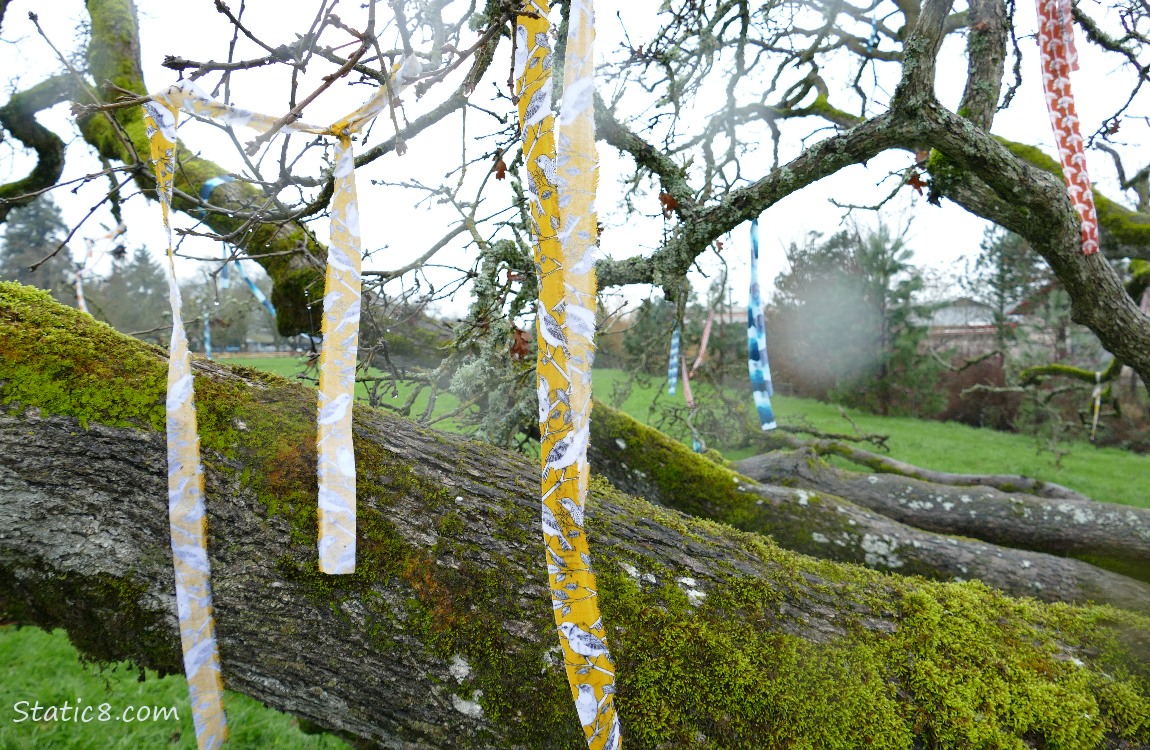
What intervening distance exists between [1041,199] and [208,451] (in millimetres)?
3720

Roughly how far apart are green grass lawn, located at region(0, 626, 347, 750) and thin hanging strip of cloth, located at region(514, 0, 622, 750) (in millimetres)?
2474

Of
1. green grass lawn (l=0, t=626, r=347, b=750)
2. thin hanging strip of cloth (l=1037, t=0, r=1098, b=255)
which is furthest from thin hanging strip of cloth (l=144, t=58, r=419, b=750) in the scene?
thin hanging strip of cloth (l=1037, t=0, r=1098, b=255)

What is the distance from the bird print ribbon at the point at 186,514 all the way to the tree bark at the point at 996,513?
4056 millimetres

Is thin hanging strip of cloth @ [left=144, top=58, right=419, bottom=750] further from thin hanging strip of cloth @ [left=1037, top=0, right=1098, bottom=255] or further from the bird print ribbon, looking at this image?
thin hanging strip of cloth @ [left=1037, top=0, right=1098, bottom=255]

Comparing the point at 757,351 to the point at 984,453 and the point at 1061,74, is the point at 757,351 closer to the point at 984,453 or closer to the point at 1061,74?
the point at 1061,74

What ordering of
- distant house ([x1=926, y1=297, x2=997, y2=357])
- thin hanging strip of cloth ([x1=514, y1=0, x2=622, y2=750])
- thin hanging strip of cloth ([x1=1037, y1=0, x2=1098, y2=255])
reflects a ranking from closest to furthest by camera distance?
thin hanging strip of cloth ([x1=514, y1=0, x2=622, y2=750]), thin hanging strip of cloth ([x1=1037, y1=0, x2=1098, y2=255]), distant house ([x1=926, y1=297, x2=997, y2=357])

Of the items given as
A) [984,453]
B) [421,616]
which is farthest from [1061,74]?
[984,453]

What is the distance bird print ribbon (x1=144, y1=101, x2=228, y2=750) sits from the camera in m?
1.38

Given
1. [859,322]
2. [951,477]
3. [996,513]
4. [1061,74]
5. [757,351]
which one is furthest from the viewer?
[859,322]

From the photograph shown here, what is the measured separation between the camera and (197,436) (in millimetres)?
1503

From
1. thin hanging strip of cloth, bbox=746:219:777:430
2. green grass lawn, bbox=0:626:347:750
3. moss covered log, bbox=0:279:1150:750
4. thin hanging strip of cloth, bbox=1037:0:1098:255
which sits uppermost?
thin hanging strip of cloth, bbox=1037:0:1098:255

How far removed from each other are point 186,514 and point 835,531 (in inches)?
122

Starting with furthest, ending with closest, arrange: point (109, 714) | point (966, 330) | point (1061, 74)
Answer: point (966, 330) < point (109, 714) < point (1061, 74)

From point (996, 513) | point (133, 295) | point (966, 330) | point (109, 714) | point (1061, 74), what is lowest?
point (109, 714)
